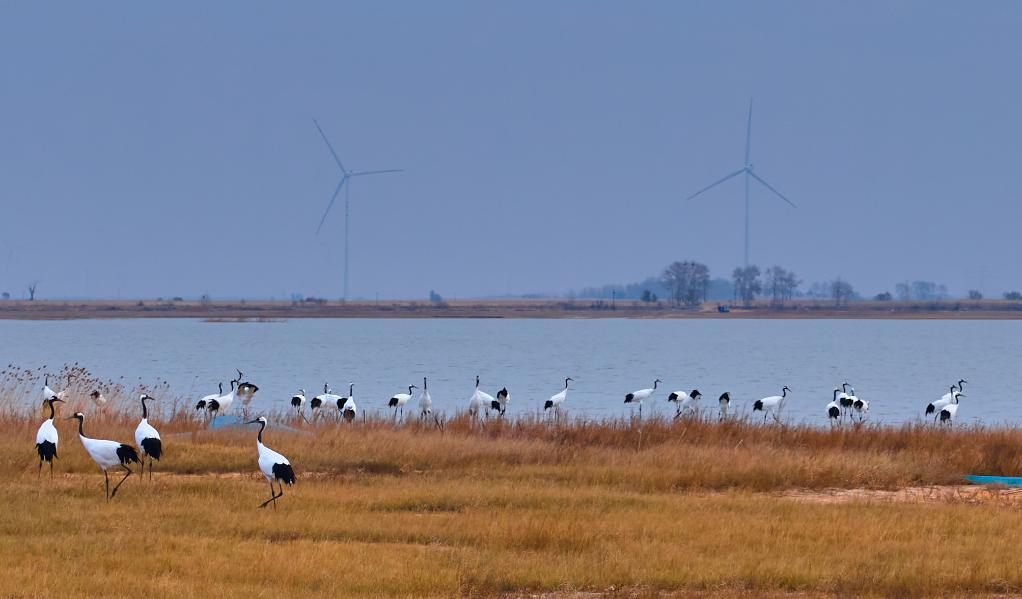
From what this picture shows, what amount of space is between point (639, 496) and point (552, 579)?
225 inches

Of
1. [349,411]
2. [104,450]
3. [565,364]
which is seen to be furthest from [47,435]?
[565,364]

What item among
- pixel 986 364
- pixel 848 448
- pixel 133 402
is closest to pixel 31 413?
pixel 133 402

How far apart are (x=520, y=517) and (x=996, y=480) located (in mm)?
9715

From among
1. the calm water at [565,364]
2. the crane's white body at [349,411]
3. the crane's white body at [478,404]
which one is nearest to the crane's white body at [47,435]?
the crane's white body at [349,411]

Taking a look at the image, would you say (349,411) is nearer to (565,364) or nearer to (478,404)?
(478,404)

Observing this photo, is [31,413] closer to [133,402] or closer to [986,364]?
[133,402]

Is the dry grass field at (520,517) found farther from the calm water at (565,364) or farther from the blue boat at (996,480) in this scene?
the calm water at (565,364)

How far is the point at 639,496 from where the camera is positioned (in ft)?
59.6

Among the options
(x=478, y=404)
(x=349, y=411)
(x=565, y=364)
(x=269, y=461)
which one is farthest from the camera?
(x=565, y=364)

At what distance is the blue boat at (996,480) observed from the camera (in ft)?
70.1

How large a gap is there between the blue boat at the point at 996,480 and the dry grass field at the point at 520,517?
36cm

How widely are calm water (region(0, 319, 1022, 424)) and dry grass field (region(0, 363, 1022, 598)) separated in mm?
16195

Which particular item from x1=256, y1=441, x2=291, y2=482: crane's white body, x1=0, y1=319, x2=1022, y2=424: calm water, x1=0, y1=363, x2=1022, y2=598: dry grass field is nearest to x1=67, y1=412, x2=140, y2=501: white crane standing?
x1=0, y1=363, x2=1022, y2=598: dry grass field

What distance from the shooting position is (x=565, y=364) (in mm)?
73500
